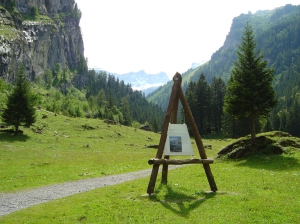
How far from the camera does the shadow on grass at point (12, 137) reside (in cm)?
4849

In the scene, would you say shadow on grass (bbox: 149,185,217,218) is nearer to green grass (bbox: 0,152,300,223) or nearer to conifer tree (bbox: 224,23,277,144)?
green grass (bbox: 0,152,300,223)

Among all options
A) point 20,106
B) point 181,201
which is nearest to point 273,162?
point 181,201

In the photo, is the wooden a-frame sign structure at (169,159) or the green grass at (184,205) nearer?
the green grass at (184,205)

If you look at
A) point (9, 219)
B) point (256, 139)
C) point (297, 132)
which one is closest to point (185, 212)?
point (9, 219)

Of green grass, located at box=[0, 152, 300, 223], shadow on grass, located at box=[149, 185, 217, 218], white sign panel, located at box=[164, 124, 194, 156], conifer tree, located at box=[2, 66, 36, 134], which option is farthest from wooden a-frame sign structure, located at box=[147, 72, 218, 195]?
conifer tree, located at box=[2, 66, 36, 134]

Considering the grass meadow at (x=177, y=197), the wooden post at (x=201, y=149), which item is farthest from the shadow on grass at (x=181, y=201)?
the wooden post at (x=201, y=149)

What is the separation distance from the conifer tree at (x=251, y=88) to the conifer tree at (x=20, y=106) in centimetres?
4131

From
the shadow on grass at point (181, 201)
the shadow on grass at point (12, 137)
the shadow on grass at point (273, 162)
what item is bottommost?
the shadow on grass at point (181, 201)

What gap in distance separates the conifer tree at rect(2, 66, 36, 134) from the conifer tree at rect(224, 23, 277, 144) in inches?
1626

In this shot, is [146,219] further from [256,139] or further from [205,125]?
[205,125]

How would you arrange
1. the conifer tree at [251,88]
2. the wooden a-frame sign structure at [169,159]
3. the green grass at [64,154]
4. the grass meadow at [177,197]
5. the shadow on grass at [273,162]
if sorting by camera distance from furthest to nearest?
the conifer tree at [251,88]
the green grass at [64,154]
the shadow on grass at [273,162]
the wooden a-frame sign structure at [169,159]
the grass meadow at [177,197]

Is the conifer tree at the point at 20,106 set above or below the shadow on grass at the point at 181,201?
above

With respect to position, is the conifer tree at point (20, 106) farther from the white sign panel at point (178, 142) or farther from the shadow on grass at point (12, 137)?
the white sign panel at point (178, 142)

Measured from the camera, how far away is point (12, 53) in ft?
510
